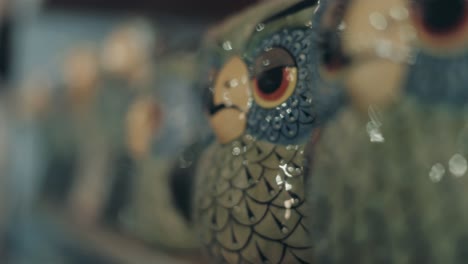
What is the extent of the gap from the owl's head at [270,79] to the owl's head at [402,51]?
3cm

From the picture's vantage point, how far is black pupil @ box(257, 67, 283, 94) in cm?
28

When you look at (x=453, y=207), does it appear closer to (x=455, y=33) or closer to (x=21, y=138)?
(x=455, y=33)

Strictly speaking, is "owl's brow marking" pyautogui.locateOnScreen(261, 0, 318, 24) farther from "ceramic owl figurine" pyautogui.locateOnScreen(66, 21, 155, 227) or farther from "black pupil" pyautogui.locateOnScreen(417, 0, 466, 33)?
"ceramic owl figurine" pyautogui.locateOnScreen(66, 21, 155, 227)

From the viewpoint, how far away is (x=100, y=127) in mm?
600

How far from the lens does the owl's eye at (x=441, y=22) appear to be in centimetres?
19

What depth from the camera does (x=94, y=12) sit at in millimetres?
737

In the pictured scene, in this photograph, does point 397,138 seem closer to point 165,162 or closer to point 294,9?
point 294,9

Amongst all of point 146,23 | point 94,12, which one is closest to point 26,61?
point 94,12

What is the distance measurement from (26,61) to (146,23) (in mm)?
412

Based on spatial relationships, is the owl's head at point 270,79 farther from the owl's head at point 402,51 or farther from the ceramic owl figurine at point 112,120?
the ceramic owl figurine at point 112,120

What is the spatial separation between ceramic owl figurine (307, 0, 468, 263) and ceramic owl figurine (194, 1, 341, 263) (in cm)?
3

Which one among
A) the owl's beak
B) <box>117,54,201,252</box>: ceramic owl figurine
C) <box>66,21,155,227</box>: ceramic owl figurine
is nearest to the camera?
the owl's beak

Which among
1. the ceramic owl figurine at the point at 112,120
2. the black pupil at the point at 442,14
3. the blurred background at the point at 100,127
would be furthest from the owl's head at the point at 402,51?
the ceramic owl figurine at the point at 112,120

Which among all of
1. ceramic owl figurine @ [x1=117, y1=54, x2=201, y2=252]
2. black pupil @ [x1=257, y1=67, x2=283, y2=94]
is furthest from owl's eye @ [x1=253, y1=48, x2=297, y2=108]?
ceramic owl figurine @ [x1=117, y1=54, x2=201, y2=252]
